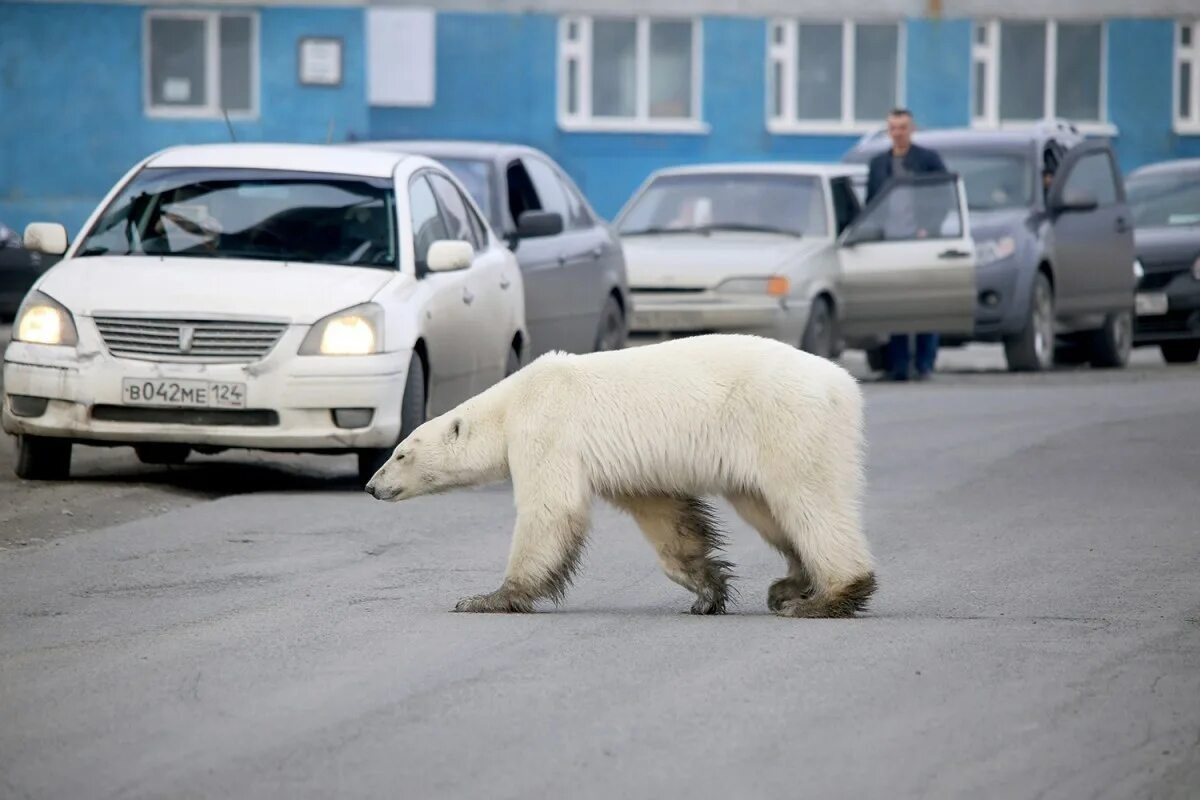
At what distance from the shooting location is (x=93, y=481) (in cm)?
1264

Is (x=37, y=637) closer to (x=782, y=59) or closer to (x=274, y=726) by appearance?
(x=274, y=726)

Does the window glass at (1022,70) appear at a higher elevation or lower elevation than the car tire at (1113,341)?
higher

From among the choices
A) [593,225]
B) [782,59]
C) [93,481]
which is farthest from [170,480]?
[782,59]

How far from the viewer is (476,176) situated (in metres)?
16.0

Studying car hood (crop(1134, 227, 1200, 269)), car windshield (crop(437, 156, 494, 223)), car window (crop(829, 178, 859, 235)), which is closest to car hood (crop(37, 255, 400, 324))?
car windshield (crop(437, 156, 494, 223))

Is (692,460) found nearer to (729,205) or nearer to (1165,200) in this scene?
(729,205)

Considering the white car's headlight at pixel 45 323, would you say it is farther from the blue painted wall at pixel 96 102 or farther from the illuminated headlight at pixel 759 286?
the blue painted wall at pixel 96 102

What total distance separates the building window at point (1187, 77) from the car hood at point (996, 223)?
18898 mm

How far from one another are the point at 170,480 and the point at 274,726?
6.86 metres

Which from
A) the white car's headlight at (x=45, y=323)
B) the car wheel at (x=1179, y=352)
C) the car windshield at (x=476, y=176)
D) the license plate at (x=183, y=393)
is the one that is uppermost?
the car windshield at (x=476, y=176)

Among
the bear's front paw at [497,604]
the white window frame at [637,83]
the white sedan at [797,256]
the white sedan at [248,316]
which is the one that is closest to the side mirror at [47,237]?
the white sedan at [248,316]

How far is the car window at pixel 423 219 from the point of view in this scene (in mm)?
13133

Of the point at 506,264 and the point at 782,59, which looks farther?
the point at 782,59

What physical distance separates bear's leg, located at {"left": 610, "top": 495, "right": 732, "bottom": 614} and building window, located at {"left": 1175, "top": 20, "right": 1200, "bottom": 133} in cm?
3230
